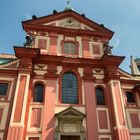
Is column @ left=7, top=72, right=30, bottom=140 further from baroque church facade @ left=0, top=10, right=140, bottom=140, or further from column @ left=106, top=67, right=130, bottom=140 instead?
column @ left=106, top=67, right=130, bottom=140

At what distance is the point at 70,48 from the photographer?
18.6 m

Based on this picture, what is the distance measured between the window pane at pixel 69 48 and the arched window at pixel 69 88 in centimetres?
244

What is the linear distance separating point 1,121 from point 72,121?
509 centimetres

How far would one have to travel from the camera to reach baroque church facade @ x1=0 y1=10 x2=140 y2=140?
1368 centimetres

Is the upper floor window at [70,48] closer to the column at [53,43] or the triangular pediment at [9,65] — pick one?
the column at [53,43]

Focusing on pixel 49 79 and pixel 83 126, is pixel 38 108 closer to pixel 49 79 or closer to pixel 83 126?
pixel 49 79

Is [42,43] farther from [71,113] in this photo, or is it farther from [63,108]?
[71,113]

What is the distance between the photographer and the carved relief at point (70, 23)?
66.3 ft

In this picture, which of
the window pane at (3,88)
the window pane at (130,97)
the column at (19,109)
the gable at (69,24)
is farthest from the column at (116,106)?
the window pane at (3,88)

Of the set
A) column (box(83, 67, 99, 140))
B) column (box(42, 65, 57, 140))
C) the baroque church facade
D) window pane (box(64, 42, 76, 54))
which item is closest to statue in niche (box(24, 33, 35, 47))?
the baroque church facade

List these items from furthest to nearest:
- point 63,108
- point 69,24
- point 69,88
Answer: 1. point 69,24
2. point 69,88
3. point 63,108

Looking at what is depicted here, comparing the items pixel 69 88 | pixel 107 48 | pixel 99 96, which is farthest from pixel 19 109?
pixel 107 48

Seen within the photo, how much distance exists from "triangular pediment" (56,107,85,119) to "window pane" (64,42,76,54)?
19.8ft

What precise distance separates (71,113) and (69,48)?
267 inches
